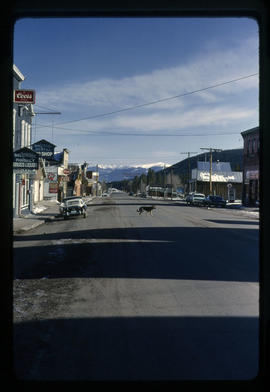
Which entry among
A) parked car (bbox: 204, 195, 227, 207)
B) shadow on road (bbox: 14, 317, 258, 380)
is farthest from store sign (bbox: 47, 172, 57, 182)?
shadow on road (bbox: 14, 317, 258, 380)

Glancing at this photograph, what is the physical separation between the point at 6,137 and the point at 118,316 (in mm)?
3748

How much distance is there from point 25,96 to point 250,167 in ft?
110

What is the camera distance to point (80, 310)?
6.54 meters

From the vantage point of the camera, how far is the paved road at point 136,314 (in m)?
4.32

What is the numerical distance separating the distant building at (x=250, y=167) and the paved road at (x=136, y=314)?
36.8 meters

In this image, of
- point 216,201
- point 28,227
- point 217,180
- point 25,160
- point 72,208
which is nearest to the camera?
point 28,227

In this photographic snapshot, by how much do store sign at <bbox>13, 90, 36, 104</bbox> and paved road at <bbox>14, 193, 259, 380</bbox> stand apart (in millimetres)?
11161

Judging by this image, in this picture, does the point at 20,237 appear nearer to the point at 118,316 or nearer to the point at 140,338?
the point at 118,316

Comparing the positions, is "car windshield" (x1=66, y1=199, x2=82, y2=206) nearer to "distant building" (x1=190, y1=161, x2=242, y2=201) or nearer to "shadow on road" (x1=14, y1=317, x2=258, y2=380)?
"shadow on road" (x1=14, y1=317, x2=258, y2=380)

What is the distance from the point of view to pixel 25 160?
70.6ft

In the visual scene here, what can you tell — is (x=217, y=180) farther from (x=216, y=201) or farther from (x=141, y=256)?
(x=141, y=256)

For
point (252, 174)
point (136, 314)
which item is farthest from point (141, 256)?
point (252, 174)

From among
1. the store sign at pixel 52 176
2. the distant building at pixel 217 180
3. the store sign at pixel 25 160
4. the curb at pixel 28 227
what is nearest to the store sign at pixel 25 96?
the store sign at pixel 25 160

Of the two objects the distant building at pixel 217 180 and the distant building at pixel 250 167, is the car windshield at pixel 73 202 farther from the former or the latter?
the distant building at pixel 217 180
